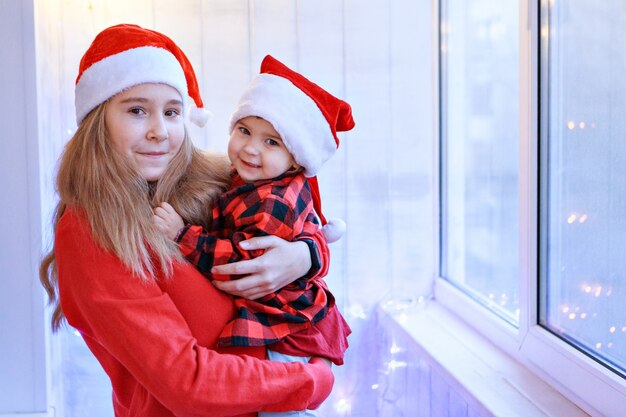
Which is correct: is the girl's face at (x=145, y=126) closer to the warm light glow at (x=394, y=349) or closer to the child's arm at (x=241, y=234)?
the child's arm at (x=241, y=234)

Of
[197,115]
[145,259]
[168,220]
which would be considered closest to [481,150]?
[197,115]

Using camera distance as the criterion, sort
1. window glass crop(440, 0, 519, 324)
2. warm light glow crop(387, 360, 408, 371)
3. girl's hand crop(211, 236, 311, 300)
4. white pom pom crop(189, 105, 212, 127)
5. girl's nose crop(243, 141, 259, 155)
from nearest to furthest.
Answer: girl's hand crop(211, 236, 311, 300)
girl's nose crop(243, 141, 259, 155)
white pom pom crop(189, 105, 212, 127)
window glass crop(440, 0, 519, 324)
warm light glow crop(387, 360, 408, 371)

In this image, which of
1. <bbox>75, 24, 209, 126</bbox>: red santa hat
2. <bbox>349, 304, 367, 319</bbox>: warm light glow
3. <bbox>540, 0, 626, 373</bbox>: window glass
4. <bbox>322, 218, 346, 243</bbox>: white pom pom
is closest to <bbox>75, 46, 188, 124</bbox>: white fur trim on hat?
<bbox>75, 24, 209, 126</bbox>: red santa hat

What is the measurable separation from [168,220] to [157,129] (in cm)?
18

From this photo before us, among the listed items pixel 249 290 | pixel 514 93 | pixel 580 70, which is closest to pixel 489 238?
pixel 514 93

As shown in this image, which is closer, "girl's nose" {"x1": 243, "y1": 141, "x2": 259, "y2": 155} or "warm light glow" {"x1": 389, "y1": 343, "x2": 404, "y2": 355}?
"girl's nose" {"x1": 243, "y1": 141, "x2": 259, "y2": 155}

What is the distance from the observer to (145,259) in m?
1.30

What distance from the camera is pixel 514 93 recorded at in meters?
2.12

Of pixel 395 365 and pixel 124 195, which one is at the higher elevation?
pixel 124 195

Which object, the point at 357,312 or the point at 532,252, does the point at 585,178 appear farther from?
the point at 357,312

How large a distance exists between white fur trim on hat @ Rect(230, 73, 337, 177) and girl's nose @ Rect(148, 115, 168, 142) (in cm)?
20

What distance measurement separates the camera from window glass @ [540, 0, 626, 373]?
4.99 ft

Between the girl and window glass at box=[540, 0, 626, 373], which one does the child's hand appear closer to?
the girl

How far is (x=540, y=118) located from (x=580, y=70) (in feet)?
0.66
